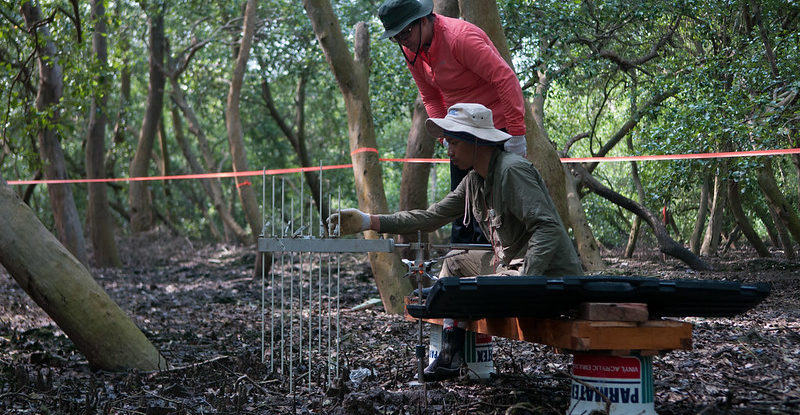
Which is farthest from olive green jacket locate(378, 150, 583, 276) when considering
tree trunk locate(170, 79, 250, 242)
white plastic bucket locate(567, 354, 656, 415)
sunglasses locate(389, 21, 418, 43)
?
tree trunk locate(170, 79, 250, 242)

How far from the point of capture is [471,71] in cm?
501

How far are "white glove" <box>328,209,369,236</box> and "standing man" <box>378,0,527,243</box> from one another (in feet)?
2.16

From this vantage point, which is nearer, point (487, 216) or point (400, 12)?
point (487, 216)

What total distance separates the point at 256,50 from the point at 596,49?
900 centimetres

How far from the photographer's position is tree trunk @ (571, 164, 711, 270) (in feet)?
34.7

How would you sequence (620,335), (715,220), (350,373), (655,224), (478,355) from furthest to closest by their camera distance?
(715,220), (655,224), (350,373), (478,355), (620,335)

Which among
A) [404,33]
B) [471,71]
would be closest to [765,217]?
[471,71]

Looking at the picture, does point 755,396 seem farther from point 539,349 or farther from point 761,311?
point 761,311

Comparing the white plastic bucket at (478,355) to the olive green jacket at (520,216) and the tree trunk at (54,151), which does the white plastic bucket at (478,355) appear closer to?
the olive green jacket at (520,216)

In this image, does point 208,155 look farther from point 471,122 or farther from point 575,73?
point 471,122

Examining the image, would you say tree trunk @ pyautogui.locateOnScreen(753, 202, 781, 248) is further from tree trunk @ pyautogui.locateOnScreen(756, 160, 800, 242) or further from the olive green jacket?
the olive green jacket

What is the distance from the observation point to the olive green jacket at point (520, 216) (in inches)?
142

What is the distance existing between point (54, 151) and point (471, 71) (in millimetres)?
9729

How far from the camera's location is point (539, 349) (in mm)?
5680
